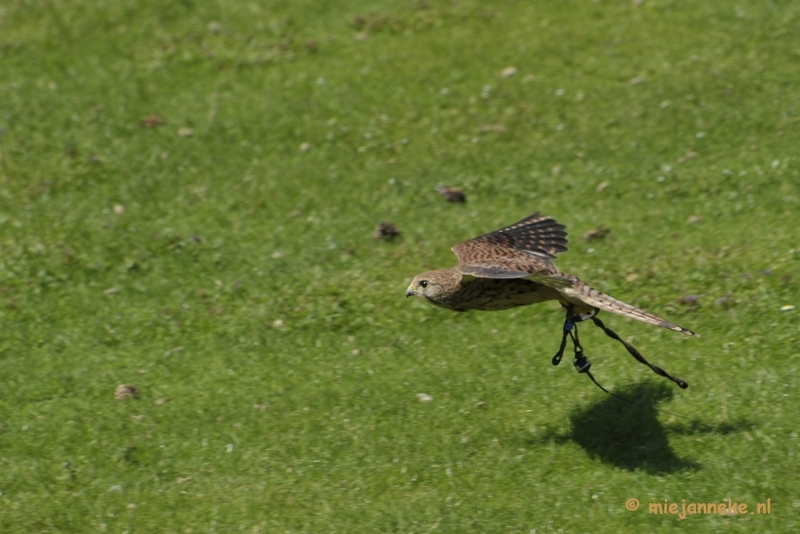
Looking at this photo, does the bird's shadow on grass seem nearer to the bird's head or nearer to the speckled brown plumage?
the speckled brown plumage

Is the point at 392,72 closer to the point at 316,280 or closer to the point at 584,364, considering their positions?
the point at 316,280

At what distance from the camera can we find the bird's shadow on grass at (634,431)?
392 inches

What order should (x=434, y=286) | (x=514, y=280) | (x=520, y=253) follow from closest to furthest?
(x=514, y=280), (x=434, y=286), (x=520, y=253)

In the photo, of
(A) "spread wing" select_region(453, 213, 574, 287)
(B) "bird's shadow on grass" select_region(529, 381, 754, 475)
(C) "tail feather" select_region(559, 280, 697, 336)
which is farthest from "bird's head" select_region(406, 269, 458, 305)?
(B) "bird's shadow on grass" select_region(529, 381, 754, 475)

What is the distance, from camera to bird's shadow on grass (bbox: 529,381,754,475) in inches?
392

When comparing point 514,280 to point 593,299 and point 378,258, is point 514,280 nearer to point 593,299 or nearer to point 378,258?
point 593,299

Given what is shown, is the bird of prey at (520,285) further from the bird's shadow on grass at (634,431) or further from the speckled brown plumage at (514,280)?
the bird's shadow on grass at (634,431)

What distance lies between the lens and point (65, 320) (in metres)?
14.1

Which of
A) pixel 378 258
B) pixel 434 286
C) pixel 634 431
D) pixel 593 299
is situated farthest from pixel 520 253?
pixel 378 258

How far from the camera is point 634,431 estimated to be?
10.5m

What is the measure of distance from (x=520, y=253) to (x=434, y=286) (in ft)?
3.64

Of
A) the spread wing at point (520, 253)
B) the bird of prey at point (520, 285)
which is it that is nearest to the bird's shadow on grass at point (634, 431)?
the bird of prey at point (520, 285)

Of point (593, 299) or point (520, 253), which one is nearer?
point (593, 299)

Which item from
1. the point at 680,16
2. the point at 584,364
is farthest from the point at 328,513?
the point at 680,16
